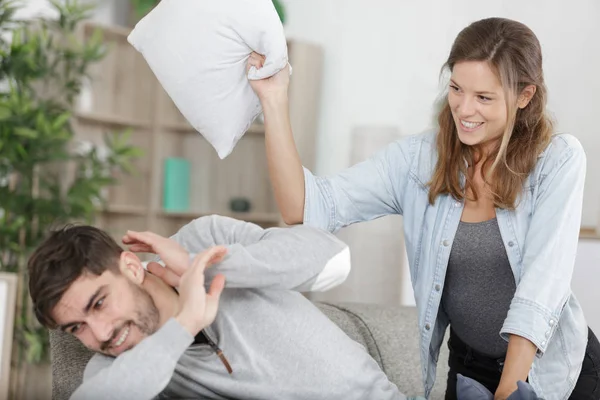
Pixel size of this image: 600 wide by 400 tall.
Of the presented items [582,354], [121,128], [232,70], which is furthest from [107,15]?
[582,354]

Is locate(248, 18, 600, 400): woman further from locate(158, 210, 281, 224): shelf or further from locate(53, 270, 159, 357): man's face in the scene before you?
locate(158, 210, 281, 224): shelf

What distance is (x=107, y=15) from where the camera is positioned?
5.07 meters

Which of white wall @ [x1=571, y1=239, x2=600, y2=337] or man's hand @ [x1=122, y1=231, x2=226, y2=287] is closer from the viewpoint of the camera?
man's hand @ [x1=122, y1=231, x2=226, y2=287]

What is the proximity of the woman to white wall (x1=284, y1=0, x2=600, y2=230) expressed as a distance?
2.17 metres

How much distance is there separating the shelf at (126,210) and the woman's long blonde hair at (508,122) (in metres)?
3.19

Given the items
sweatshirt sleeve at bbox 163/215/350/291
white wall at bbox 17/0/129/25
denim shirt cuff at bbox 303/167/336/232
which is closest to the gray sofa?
denim shirt cuff at bbox 303/167/336/232

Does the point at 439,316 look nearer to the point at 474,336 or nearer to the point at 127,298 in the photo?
the point at 474,336

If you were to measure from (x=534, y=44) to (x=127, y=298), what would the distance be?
0.93m

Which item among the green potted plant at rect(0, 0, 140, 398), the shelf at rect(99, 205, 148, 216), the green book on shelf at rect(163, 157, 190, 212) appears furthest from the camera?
the green book on shelf at rect(163, 157, 190, 212)

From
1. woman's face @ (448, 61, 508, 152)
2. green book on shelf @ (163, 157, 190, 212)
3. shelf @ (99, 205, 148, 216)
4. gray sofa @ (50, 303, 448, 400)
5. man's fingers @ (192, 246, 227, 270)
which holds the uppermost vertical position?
woman's face @ (448, 61, 508, 152)

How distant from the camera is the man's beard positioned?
4.38ft

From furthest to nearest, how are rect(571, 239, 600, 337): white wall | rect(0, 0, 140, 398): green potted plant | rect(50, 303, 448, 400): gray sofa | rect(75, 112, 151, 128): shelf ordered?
rect(75, 112, 151, 128): shelf → rect(0, 0, 140, 398): green potted plant → rect(571, 239, 600, 337): white wall → rect(50, 303, 448, 400): gray sofa

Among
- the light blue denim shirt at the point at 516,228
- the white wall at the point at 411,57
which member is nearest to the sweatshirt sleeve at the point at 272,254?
the light blue denim shirt at the point at 516,228

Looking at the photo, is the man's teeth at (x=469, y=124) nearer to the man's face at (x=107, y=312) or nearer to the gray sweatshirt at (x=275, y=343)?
the gray sweatshirt at (x=275, y=343)
